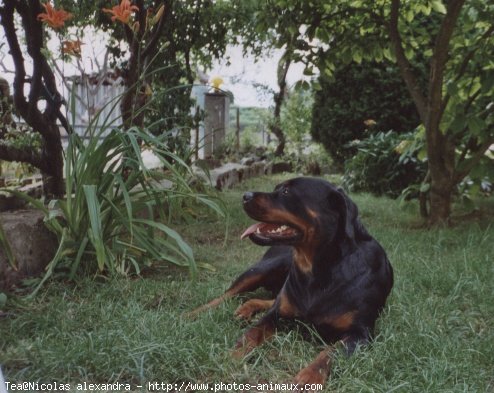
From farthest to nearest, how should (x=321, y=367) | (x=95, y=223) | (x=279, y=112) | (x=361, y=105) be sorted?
(x=279, y=112), (x=361, y=105), (x=95, y=223), (x=321, y=367)

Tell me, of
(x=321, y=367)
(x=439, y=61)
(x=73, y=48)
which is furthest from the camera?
(x=439, y=61)

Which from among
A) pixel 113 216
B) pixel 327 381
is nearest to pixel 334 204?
pixel 327 381

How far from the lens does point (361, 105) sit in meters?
8.26

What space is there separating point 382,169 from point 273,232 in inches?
211

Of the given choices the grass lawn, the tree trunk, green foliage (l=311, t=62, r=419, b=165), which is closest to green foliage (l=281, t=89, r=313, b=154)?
the tree trunk

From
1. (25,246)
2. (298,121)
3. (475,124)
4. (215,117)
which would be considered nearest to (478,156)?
(475,124)

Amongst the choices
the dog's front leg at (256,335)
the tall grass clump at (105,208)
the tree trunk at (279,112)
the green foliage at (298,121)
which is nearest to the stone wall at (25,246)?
the tall grass clump at (105,208)

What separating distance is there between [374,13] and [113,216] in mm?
2707

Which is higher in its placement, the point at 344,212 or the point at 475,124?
the point at 475,124

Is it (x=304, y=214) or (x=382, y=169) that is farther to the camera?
(x=382, y=169)

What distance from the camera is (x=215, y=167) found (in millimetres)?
8062

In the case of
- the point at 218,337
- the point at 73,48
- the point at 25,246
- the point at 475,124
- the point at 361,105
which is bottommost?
the point at 218,337

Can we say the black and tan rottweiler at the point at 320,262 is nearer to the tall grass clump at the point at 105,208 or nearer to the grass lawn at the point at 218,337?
the grass lawn at the point at 218,337

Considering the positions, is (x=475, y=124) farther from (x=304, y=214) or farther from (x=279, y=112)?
(x=279, y=112)
